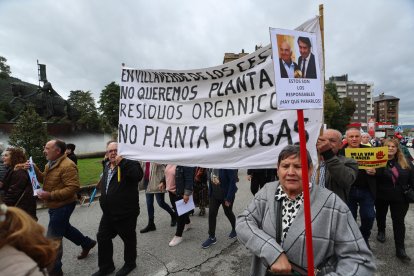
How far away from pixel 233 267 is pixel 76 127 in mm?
20255

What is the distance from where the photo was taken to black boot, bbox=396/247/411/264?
3.76 m

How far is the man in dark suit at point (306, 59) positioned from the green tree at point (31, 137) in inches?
370

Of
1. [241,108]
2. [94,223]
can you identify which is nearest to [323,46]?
[241,108]

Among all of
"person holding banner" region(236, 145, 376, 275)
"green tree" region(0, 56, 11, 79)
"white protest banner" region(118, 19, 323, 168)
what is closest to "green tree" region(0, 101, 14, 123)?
"green tree" region(0, 56, 11, 79)

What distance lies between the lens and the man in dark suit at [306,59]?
170 cm

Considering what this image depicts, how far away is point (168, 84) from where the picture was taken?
3.54 metres

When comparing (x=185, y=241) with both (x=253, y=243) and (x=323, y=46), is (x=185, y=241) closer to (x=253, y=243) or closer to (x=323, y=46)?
(x=253, y=243)

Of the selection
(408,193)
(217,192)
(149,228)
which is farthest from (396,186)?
(149,228)

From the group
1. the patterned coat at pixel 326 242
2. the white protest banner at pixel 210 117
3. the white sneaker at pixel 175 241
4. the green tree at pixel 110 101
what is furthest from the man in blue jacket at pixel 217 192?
the green tree at pixel 110 101

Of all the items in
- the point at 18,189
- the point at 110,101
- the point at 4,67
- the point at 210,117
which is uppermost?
the point at 4,67

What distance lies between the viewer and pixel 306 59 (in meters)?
1.72

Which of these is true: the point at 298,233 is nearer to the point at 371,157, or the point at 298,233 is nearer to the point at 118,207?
the point at 118,207

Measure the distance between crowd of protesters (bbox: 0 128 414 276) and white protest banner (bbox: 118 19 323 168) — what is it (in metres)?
0.43

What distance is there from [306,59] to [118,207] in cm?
284
